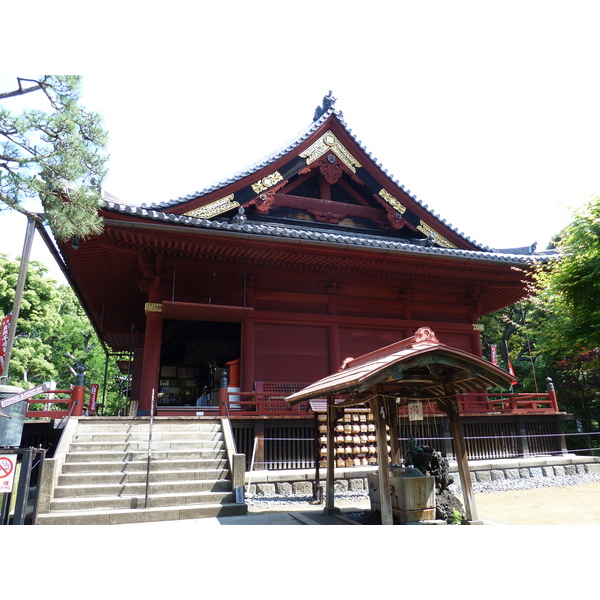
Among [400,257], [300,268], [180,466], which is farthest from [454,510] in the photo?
[300,268]

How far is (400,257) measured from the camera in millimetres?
12242

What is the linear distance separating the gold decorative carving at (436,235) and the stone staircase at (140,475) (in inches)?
376

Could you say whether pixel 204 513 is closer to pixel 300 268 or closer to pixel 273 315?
pixel 273 315

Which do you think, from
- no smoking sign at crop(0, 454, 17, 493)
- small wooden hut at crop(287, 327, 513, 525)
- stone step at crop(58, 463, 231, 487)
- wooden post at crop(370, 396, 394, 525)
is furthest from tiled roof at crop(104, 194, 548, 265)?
no smoking sign at crop(0, 454, 17, 493)

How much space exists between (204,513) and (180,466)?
4.36 feet

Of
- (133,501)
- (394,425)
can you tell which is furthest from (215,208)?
(394,425)

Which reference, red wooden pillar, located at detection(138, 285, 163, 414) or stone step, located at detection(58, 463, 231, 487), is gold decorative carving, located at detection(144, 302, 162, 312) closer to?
red wooden pillar, located at detection(138, 285, 163, 414)

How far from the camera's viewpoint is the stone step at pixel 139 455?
27.6ft

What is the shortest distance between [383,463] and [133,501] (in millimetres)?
4366

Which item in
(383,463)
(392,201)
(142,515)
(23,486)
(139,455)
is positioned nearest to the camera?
(23,486)

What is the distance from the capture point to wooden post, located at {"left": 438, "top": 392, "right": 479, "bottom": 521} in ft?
21.1

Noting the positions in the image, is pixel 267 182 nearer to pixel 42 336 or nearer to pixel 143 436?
pixel 143 436

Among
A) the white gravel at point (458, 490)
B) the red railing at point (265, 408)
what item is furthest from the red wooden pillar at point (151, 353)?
the white gravel at point (458, 490)

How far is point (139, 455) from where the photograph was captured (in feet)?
28.5
